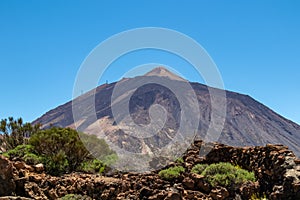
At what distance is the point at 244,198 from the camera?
14266 millimetres

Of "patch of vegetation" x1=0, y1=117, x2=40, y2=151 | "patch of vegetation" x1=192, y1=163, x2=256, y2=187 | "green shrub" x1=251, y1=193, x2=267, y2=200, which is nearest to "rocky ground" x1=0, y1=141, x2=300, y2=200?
"green shrub" x1=251, y1=193, x2=267, y2=200

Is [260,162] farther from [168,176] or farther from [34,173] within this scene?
[34,173]

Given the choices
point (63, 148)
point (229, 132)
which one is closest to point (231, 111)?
point (229, 132)

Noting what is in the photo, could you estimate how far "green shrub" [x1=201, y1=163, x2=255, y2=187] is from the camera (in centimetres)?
1462

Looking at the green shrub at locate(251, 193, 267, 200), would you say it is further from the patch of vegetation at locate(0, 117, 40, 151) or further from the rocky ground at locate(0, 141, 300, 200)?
the patch of vegetation at locate(0, 117, 40, 151)

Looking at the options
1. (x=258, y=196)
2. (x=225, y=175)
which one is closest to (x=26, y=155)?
(x=225, y=175)

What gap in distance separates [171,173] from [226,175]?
1.91m

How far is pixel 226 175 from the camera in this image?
1476cm

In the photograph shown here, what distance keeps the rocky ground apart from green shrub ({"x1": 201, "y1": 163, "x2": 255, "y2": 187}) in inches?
8.0

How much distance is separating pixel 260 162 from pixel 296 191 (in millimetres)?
2372

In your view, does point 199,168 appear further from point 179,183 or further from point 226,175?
point 226,175

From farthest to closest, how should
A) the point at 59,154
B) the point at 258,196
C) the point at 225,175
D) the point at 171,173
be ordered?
the point at 59,154
the point at 171,173
the point at 225,175
the point at 258,196

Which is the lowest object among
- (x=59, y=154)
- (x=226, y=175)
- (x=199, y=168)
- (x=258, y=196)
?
(x=258, y=196)

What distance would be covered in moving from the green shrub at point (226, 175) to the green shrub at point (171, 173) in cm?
92
